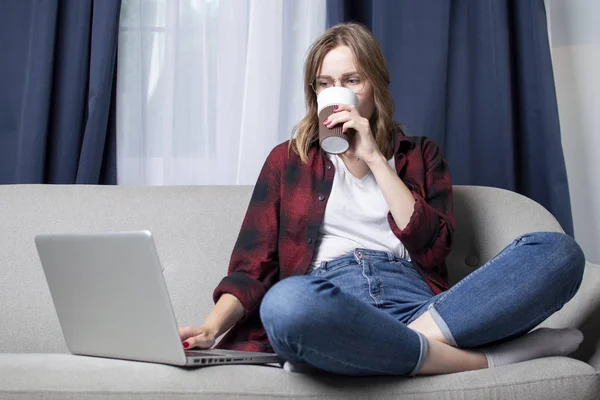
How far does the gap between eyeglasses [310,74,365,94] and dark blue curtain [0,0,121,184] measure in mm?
789

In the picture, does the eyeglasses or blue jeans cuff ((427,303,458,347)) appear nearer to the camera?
blue jeans cuff ((427,303,458,347))

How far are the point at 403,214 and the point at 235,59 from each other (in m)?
0.94

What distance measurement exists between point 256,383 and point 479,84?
1.47 m

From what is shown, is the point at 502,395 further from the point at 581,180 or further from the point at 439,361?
the point at 581,180

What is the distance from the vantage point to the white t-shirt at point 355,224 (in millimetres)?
1639

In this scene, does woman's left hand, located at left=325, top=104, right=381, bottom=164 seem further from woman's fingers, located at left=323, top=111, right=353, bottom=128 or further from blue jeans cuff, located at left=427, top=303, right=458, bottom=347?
blue jeans cuff, located at left=427, top=303, right=458, bottom=347

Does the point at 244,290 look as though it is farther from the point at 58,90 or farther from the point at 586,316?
the point at 58,90

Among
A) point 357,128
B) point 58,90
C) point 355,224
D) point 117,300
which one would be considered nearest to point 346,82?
point 357,128

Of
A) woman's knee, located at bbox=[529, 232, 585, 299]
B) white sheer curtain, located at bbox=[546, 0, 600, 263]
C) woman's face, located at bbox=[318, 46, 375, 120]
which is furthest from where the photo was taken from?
white sheer curtain, located at bbox=[546, 0, 600, 263]

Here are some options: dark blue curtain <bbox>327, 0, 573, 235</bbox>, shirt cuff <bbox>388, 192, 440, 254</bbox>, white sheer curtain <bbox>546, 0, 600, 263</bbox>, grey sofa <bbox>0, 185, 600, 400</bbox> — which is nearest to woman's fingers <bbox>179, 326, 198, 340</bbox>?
grey sofa <bbox>0, 185, 600, 400</bbox>

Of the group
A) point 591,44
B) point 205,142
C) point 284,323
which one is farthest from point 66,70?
point 591,44

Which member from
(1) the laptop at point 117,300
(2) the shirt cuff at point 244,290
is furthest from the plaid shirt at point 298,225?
(1) the laptop at point 117,300

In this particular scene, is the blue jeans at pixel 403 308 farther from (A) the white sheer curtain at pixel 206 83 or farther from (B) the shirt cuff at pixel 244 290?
(A) the white sheer curtain at pixel 206 83

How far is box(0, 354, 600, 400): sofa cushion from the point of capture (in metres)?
1.16
